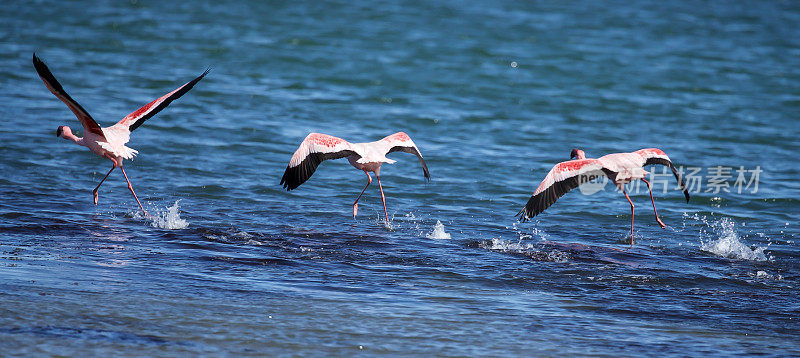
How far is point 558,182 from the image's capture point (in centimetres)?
1074

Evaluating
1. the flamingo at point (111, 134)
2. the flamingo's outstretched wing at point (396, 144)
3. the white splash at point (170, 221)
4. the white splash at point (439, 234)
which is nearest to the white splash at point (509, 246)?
the white splash at point (439, 234)

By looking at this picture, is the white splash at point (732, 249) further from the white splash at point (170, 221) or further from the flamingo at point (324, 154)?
the white splash at point (170, 221)

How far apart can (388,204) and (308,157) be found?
2.56 meters

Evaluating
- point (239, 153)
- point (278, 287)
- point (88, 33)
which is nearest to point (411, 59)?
point (88, 33)

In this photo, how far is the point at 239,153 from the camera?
15797 mm

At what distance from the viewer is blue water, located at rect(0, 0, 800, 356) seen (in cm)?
691

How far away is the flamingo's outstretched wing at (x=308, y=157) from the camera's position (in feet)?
34.9

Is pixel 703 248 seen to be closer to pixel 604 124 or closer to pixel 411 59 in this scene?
pixel 604 124

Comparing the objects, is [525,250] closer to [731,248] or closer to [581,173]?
[581,173]

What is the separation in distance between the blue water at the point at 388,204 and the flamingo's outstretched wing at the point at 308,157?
2.10 feet

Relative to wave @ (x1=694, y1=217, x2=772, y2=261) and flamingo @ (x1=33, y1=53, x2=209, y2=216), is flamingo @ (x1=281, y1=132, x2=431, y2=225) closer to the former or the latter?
flamingo @ (x1=33, y1=53, x2=209, y2=216)

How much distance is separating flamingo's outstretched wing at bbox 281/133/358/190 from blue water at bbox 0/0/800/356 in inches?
25.2

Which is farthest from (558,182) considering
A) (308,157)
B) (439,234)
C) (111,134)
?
(111,134)

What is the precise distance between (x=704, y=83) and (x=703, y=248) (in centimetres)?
1623
